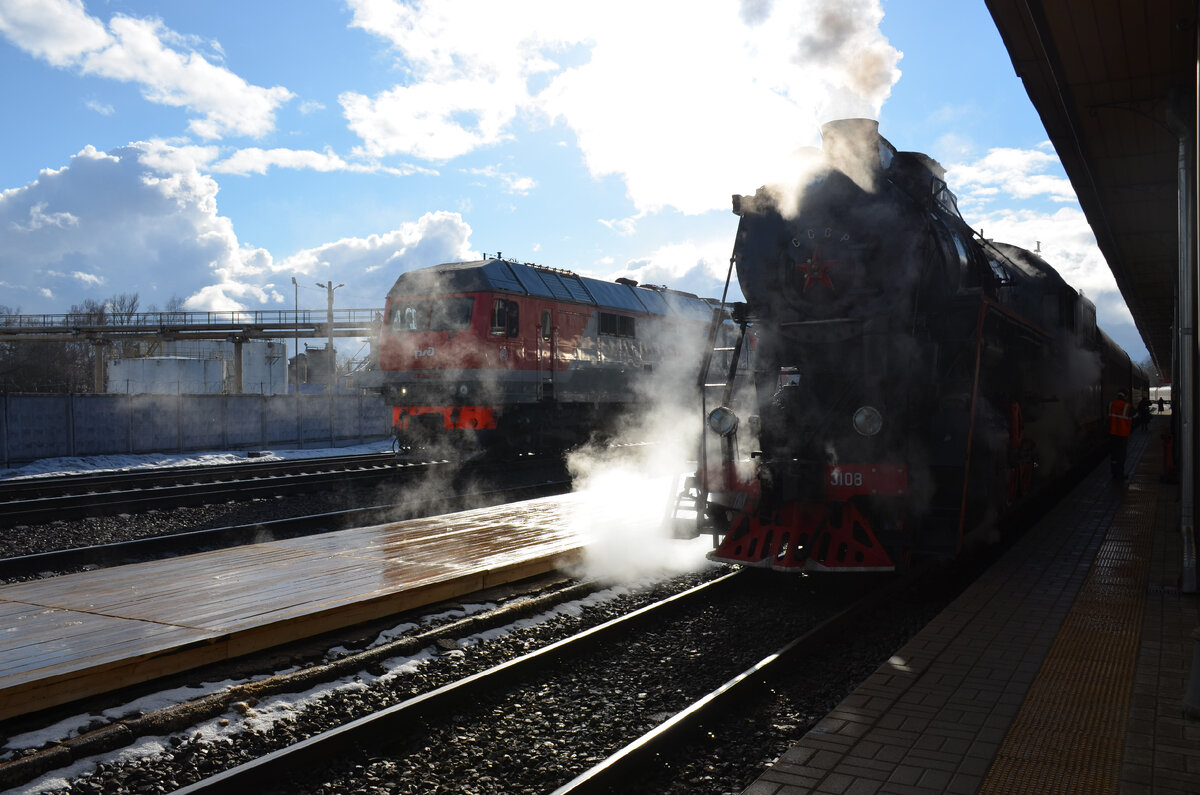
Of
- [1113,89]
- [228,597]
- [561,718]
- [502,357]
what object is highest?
[1113,89]

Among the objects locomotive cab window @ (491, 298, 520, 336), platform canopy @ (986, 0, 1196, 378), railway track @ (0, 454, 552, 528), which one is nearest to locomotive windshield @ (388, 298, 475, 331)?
locomotive cab window @ (491, 298, 520, 336)

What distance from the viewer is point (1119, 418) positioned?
545 inches

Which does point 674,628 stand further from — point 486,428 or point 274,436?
point 274,436

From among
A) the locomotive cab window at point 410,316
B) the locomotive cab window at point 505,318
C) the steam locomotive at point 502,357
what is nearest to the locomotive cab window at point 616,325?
the steam locomotive at point 502,357

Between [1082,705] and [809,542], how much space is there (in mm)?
2962

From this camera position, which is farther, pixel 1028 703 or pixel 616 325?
pixel 616 325

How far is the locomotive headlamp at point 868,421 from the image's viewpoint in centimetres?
667

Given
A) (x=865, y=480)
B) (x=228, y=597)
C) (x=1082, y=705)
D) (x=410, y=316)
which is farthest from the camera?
(x=410, y=316)

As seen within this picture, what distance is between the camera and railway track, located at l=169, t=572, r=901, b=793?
3537 millimetres

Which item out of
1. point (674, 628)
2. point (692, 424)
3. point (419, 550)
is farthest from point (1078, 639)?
point (692, 424)

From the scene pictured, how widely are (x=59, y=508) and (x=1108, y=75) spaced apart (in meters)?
12.6

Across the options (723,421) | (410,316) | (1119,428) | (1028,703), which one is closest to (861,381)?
(723,421)

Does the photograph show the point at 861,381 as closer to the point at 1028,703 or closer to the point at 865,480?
the point at 865,480

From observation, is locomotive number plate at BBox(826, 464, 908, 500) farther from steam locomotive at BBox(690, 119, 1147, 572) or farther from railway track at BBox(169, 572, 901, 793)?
railway track at BBox(169, 572, 901, 793)
